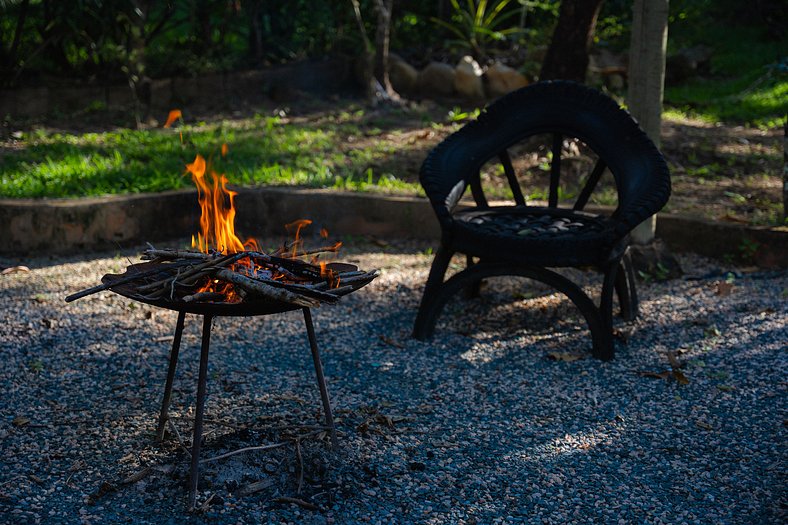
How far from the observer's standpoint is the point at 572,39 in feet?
23.2

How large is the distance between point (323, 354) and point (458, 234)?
876 millimetres

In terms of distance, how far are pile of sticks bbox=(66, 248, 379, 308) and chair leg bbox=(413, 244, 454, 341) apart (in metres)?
1.24

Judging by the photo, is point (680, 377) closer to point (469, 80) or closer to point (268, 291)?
point (268, 291)

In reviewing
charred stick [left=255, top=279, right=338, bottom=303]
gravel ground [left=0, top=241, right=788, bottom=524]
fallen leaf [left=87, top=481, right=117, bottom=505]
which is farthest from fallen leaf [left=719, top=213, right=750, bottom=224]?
fallen leaf [left=87, top=481, right=117, bottom=505]

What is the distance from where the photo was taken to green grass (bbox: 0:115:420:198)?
19.8 feet

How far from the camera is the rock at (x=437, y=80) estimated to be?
9.51m

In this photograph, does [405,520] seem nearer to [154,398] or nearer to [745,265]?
[154,398]

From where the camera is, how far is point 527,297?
4.80 metres

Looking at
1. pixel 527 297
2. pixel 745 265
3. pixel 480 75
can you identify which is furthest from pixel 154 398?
pixel 480 75

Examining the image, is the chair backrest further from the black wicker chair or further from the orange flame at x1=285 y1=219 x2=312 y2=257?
the orange flame at x1=285 y1=219 x2=312 y2=257

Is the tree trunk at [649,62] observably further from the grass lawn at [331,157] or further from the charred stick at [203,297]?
the charred stick at [203,297]

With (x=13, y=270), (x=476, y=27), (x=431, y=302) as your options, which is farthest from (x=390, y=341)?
(x=476, y=27)

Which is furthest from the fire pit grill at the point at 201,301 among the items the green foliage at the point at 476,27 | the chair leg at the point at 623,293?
the green foliage at the point at 476,27

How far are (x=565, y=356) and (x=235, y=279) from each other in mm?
1924
